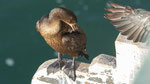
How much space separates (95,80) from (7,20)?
5.19m

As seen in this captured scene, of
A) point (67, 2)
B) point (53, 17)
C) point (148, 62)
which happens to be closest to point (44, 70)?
point (53, 17)

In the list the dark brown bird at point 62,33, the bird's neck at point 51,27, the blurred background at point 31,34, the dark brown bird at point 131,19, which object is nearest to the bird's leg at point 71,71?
the dark brown bird at point 62,33

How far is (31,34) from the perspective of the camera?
7.46 m

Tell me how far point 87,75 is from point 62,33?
1.68 feet

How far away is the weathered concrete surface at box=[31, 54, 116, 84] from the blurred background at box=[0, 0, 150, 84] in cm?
337

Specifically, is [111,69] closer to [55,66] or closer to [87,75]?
[87,75]

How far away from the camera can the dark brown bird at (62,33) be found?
2.69 m

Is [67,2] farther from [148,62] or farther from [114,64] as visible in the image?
[148,62]

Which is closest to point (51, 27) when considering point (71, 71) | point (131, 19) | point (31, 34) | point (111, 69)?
point (71, 71)

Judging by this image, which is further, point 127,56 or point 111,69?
point 111,69

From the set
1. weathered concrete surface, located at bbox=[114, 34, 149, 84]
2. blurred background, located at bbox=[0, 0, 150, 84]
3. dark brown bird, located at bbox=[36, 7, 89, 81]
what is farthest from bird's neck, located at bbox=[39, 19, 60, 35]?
blurred background, located at bbox=[0, 0, 150, 84]

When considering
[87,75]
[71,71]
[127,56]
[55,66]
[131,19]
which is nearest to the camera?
[127,56]

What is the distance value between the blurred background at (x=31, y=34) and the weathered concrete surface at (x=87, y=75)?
337 centimetres

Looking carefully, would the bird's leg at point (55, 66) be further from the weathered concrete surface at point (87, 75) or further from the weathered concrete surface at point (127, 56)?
the weathered concrete surface at point (127, 56)
